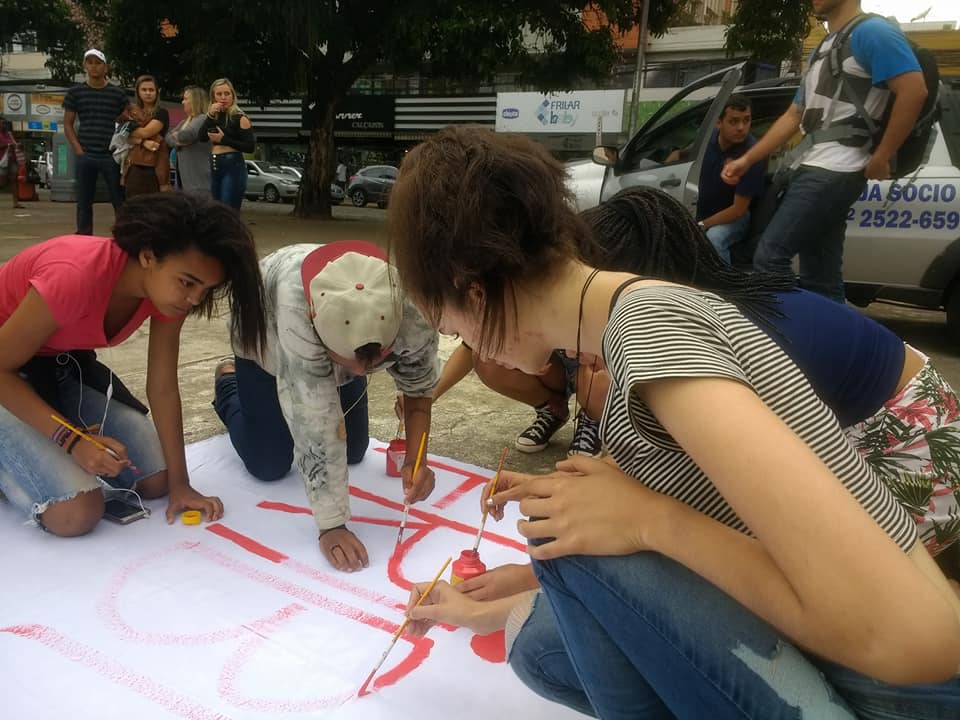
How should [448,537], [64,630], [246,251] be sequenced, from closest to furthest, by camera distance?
[64,630]
[246,251]
[448,537]

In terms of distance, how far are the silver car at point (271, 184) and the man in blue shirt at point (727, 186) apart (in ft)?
53.9

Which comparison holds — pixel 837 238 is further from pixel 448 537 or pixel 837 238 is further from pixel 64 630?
pixel 64 630

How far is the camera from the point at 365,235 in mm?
10445

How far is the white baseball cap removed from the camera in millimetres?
1619

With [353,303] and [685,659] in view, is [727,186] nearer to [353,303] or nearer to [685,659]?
[353,303]

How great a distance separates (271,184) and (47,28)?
9189mm

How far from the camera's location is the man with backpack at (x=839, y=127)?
2.46 meters

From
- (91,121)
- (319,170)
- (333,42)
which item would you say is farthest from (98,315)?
(319,170)

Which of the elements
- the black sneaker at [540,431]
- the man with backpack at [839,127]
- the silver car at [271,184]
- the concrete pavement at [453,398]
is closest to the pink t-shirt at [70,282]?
the concrete pavement at [453,398]

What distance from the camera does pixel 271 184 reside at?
63.1 ft

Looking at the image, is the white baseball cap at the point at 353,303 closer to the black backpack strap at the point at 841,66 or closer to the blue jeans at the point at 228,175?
the black backpack strap at the point at 841,66

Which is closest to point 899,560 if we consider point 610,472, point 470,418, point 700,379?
point 700,379

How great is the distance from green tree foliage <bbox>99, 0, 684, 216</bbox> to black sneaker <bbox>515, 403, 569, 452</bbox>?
8241 millimetres

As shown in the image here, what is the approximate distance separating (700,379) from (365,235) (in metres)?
10.0
